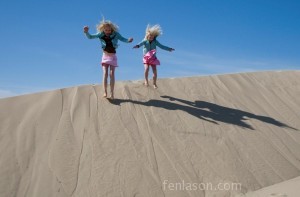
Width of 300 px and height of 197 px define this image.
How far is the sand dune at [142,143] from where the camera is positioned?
359 cm

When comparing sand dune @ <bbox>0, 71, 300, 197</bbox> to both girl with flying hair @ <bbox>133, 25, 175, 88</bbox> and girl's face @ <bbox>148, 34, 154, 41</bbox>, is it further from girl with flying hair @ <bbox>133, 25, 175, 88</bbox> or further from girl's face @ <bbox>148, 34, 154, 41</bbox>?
girl's face @ <bbox>148, 34, 154, 41</bbox>

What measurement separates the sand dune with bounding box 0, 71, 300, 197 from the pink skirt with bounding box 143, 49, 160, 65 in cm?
47

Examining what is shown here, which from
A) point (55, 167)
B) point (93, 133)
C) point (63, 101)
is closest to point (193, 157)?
point (93, 133)

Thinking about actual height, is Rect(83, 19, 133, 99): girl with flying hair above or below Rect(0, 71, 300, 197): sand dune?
above

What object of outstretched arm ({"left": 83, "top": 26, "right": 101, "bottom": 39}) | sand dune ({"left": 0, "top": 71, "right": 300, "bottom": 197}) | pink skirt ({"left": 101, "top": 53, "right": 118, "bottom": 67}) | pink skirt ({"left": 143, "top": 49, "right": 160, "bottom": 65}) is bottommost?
sand dune ({"left": 0, "top": 71, "right": 300, "bottom": 197})

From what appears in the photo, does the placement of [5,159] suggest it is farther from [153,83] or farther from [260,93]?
[260,93]

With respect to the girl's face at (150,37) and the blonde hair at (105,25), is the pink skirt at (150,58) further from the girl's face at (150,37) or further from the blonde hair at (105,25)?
the blonde hair at (105,25)

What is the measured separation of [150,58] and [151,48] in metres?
0.23

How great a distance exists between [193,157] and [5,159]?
2.20 metres

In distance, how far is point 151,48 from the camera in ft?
20.4

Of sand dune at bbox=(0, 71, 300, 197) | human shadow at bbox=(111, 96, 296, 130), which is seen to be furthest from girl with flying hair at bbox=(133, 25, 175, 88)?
human shadow at bbox=(111, 96, 296, 130)

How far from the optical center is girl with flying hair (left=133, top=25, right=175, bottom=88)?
6.10m

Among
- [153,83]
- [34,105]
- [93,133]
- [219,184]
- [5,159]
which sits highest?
[153,83]

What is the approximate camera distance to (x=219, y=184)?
12.1ft
